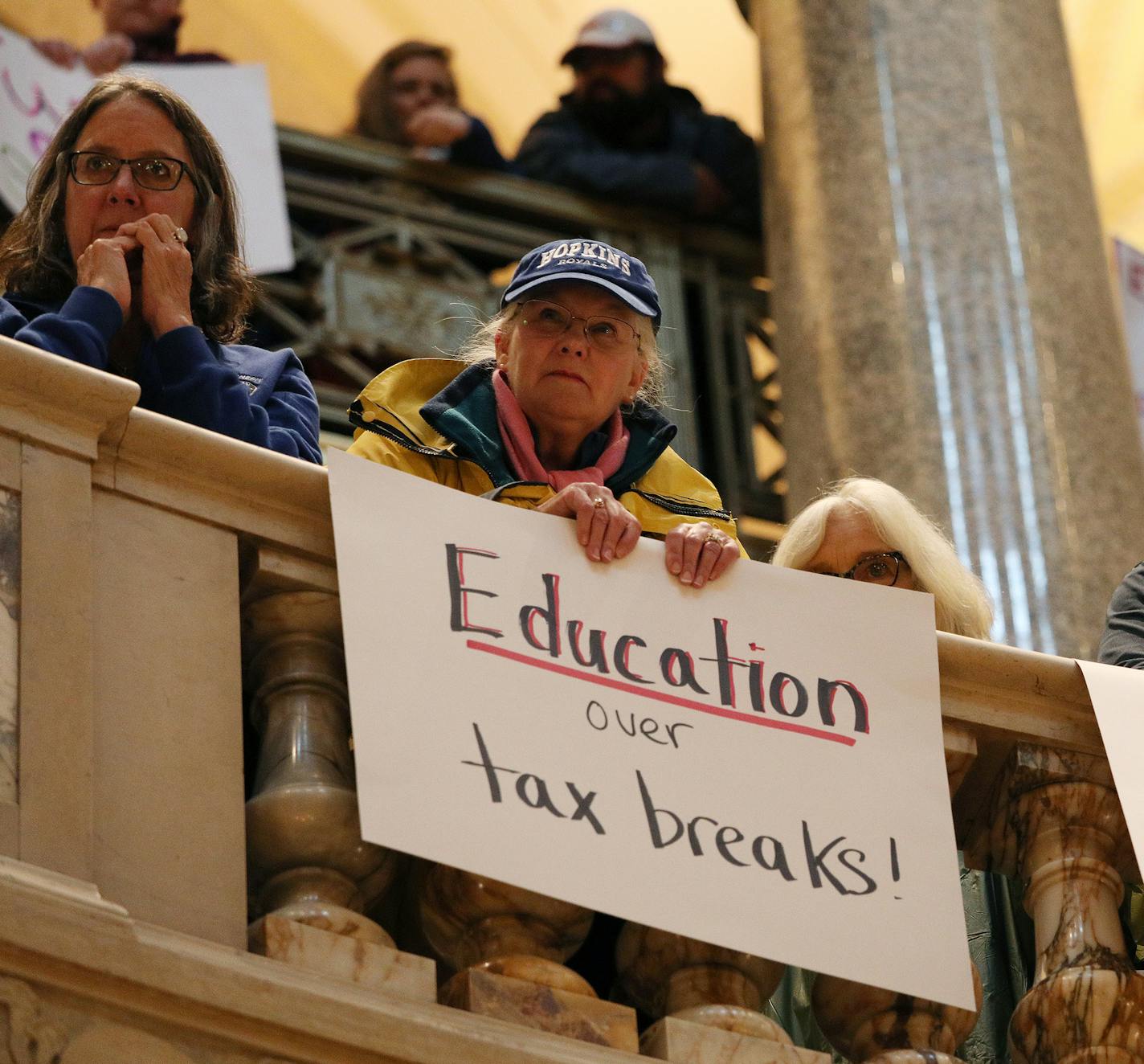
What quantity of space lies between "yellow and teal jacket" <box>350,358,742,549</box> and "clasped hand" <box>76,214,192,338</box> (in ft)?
0.89

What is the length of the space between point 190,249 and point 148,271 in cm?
22

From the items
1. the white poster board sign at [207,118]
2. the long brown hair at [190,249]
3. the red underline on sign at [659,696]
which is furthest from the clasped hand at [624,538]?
the white poster board sign at [207,118]

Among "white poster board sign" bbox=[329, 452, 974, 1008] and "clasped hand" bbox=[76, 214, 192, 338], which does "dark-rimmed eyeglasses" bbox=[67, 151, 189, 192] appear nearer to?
"clasped hand" bbox=[76, 214, 192, 338]

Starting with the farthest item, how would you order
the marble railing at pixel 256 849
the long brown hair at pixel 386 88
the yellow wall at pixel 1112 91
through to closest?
the yellow wall at pixel 1112 91
the long brown hair at pixel 386 88
the marble railing at pixel 256 849

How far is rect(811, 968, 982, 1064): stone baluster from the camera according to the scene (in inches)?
108

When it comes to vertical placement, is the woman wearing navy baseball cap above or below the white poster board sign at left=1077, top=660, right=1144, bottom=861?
above

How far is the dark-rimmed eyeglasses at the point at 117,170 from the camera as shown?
10.8 feet

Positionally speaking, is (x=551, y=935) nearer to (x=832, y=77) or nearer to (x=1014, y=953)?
(x=1014, y=953)

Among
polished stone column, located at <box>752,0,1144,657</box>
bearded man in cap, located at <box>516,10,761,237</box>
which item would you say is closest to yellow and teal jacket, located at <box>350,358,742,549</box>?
polished stone column, located at <box>752,0,1144,657</box>

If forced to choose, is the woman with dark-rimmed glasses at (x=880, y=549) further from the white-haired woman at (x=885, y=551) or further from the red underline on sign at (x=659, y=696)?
the red underline on sign at (x=659, y=696)

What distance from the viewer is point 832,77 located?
7.54m

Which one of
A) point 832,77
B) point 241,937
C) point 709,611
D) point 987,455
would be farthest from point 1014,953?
point 832,77

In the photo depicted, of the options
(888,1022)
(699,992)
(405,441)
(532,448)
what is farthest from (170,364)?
(888,1022)

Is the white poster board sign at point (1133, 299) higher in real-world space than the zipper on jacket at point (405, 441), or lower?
higher
